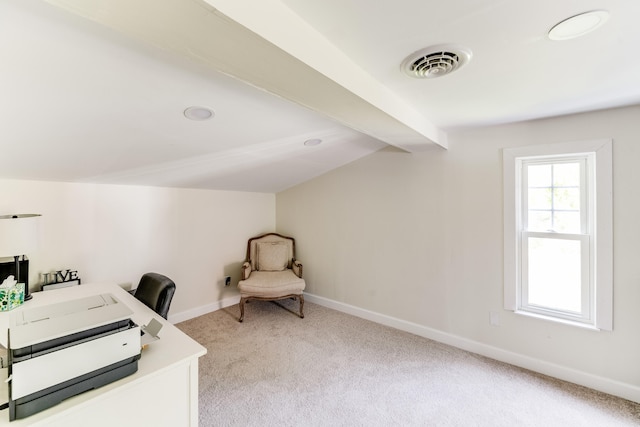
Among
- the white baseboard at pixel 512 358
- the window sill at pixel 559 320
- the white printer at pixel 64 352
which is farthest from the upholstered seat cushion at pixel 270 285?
the window sill at pixel 559 320

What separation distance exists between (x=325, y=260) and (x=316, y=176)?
3.81 ft

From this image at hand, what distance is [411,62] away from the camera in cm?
134

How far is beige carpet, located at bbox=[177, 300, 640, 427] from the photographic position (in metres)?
1.80

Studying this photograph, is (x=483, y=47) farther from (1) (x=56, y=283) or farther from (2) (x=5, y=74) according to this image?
(1) (x=56, y=283)

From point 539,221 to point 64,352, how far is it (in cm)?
314

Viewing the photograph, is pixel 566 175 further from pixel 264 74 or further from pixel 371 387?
pixel 264 74

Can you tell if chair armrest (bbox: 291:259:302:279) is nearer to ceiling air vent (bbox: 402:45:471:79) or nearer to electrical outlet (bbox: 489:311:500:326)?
electrical outlet (bbox: 489:311:500:326)

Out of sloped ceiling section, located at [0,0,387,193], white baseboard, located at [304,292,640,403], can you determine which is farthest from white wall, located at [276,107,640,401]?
sloped ceiling section, located at [0,0,387,193]

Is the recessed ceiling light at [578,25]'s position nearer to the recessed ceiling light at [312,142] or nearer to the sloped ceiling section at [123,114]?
the sloped ceiling section at [123,114]

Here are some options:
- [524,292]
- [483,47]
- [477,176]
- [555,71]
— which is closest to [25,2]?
[483,47]

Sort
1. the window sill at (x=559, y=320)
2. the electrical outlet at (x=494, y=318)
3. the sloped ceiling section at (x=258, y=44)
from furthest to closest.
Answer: the electrical outlet at (x=494, y=318) → the window sill at (x=559, y=320) → the sloped ceiling section at (x=258, y=44)

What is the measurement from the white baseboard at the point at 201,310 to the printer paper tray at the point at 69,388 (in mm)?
2376

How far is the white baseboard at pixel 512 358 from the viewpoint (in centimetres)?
199

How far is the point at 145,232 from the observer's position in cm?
300
